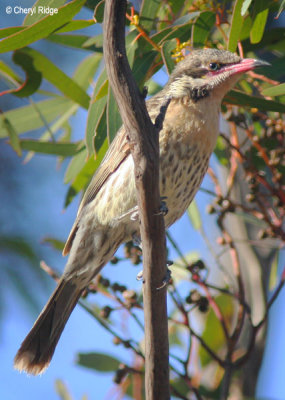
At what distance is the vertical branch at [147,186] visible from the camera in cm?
182

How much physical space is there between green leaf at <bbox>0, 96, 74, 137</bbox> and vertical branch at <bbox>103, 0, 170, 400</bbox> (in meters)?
1.49

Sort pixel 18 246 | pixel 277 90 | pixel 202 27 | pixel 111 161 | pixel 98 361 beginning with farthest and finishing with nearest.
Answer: pixel 18 246
pixel 98 361
pixel 111 161
pixel 202 27
pixel 277 90

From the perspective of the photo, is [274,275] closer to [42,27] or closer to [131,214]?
[131,214]

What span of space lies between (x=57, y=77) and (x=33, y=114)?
37 centimetres

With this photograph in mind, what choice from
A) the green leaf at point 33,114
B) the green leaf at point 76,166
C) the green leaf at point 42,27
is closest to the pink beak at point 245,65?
the green leaf at point 42,27

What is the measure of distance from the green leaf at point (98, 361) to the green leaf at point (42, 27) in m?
1.66

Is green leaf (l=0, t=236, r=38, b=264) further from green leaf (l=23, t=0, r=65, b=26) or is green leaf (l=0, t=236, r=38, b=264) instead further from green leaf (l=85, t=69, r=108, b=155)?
green leaf (l=23, t=0, r=65, b=26)


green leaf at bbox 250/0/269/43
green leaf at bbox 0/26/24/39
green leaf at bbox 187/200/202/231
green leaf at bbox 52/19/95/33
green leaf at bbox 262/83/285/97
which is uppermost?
green leaf at bbox 250/0/269/43

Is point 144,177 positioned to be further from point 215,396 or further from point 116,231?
point 215,396

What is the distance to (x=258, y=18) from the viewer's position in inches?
108

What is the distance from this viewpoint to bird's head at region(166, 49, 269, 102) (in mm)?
2791

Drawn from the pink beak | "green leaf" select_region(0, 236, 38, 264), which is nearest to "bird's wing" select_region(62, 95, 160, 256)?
the pink beak

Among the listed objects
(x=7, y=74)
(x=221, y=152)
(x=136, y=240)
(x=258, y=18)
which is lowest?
(x=136, y=240)

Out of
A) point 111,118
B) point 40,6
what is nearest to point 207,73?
point 111,118
